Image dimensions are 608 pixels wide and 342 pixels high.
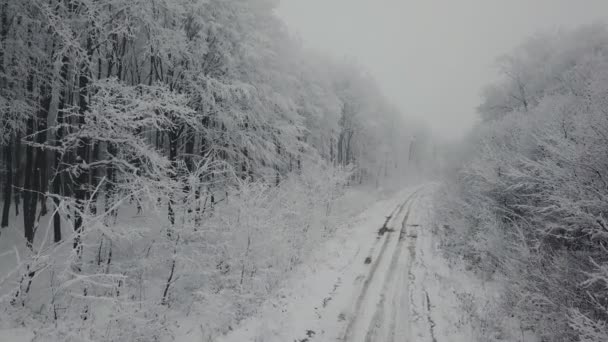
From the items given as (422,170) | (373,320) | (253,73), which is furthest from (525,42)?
(422,170)

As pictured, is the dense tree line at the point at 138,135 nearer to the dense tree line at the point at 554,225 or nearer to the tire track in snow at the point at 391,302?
the tire track in snow at the point at 391,302

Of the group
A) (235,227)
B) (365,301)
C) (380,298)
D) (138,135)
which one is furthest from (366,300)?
(138,135)

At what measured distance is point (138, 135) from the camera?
320 inches

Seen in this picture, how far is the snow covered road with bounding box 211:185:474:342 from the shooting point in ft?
22.6

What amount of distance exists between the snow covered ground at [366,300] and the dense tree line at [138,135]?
65.4 inches

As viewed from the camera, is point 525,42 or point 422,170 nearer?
point 525,42

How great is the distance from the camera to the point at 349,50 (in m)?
36.3

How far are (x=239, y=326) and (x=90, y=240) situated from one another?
732 cm

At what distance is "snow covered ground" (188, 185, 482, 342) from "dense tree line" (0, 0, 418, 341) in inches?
65.4

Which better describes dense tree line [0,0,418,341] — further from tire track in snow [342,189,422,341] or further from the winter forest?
tire track in snow [342,189,422,341]

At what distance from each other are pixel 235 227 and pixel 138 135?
152 inches

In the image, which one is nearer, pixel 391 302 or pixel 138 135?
pixel 138 135

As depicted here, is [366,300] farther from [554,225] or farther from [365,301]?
[554,225]

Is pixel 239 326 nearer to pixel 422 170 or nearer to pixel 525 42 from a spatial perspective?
pixel 525 42
